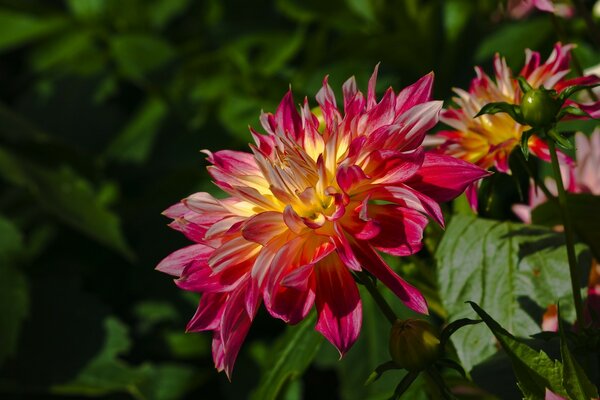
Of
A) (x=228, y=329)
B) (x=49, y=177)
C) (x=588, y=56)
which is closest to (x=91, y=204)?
(x=49, y=177)

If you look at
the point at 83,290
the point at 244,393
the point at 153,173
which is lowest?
the point at 244,393

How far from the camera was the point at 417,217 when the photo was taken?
56 centimetres

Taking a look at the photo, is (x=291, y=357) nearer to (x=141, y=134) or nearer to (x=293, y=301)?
(x=293, y=301)

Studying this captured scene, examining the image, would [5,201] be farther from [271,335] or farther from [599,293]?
[599,293]

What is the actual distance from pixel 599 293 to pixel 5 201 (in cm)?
120

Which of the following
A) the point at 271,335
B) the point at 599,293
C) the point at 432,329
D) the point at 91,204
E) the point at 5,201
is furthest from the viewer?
the point at 5,201

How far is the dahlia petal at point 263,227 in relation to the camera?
565 mm

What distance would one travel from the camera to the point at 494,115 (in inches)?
26.7

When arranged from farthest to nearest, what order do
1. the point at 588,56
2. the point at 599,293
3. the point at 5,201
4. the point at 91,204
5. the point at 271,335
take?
the point at 5,201
the point at 271,335
the point at 91,204
the point at 588,56
the point at 599,293

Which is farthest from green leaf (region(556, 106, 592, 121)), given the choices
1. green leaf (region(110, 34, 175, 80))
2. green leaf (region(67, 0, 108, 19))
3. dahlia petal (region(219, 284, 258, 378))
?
green leaf (region(67, 0, 108, 19))

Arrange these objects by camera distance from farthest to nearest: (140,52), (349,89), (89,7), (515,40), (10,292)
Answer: (89,7), (140,52), (10,292), (515,40), (349,89)

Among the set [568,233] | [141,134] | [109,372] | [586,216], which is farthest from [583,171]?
[141,134]

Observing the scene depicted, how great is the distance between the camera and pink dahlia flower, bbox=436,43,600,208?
66 cm

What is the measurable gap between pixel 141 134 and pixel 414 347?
1088 millimetres
